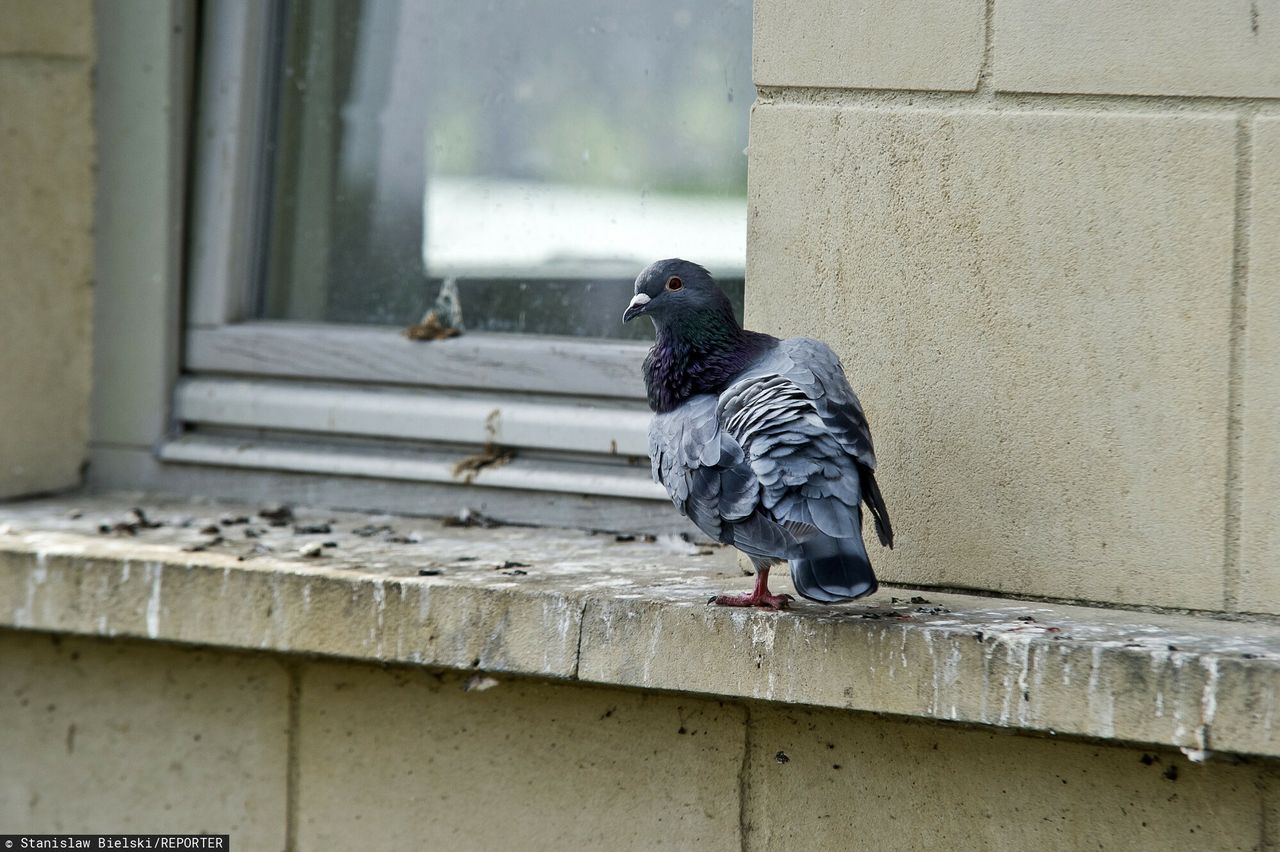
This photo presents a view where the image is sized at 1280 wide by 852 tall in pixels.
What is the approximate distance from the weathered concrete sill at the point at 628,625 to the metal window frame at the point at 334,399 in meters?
0.18

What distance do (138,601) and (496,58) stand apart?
1.82 meters

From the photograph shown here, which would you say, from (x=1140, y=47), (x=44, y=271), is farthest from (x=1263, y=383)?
(x=44, y=271)

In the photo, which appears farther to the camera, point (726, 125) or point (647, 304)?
point (726, 125)

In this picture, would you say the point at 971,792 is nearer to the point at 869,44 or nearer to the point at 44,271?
the point at 869,44

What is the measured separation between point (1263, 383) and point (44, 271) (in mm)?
3238

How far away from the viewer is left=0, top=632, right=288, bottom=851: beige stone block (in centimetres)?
329

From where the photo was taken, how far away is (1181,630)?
2521 mm

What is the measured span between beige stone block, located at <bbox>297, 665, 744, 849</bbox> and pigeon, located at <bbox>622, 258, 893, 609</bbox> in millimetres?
519

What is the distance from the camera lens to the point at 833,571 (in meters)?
2.22

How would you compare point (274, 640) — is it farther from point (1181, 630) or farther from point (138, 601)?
point (1181, 630)

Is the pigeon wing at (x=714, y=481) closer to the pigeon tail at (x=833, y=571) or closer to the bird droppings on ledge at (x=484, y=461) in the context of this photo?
the pigeon tail at (x=833, y=571)

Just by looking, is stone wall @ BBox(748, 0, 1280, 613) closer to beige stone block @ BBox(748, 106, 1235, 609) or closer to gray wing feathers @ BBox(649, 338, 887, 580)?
beige stone block @ BBox(748, 106, 1235, 609)

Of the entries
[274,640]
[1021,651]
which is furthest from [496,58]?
[1021,651]

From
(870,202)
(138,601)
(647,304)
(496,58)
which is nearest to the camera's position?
(647,304)
